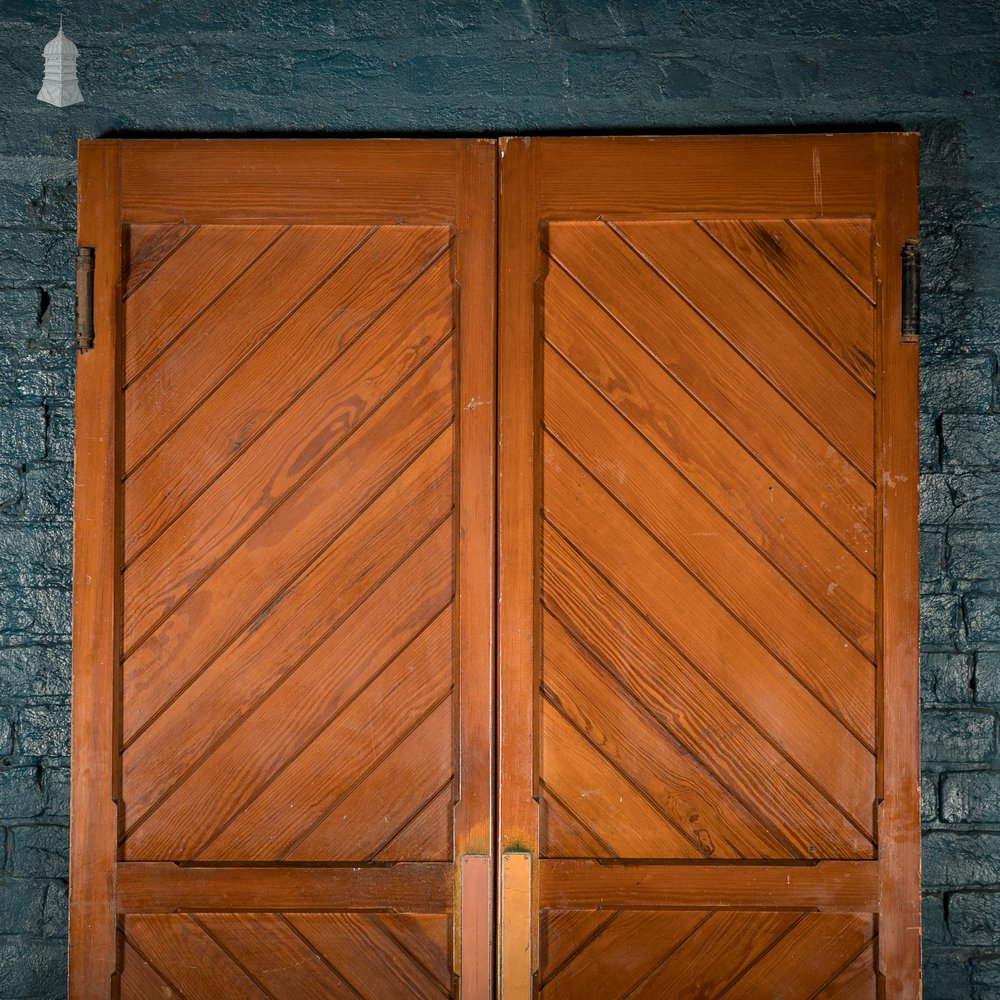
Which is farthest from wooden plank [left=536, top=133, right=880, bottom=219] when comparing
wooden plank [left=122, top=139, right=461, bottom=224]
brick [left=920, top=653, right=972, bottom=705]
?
brick [left=920, top=653, right=972, bottom=705]

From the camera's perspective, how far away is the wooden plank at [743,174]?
2.13 meters

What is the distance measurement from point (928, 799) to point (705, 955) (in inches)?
24.4

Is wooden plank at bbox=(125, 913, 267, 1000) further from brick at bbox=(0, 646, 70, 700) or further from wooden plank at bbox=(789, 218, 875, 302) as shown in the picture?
wooden plank at bbox=(789, 218, 875, 302)

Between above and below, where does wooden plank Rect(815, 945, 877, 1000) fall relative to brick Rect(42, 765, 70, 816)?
below

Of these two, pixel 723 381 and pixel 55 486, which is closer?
pixel 723 381

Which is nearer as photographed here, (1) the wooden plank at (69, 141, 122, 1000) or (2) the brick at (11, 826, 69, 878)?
(1) the wooden plank at (69, 141, 122, 1000)

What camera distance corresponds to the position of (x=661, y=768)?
2.12 meters

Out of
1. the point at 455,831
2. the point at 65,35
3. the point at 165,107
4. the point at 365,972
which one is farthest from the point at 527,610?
the point at 65,35

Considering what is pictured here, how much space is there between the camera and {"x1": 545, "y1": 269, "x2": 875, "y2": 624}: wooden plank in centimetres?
212

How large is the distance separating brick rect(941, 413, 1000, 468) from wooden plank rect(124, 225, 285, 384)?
1.59 m

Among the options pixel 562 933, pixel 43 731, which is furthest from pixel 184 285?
pixel 562 933

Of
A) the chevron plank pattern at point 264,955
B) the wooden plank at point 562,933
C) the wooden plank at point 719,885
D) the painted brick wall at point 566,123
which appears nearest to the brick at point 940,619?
the painted brick wall at point 566,123

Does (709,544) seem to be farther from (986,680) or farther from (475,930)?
(475,930)

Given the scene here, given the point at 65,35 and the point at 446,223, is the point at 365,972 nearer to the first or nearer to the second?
the point at 446,223
